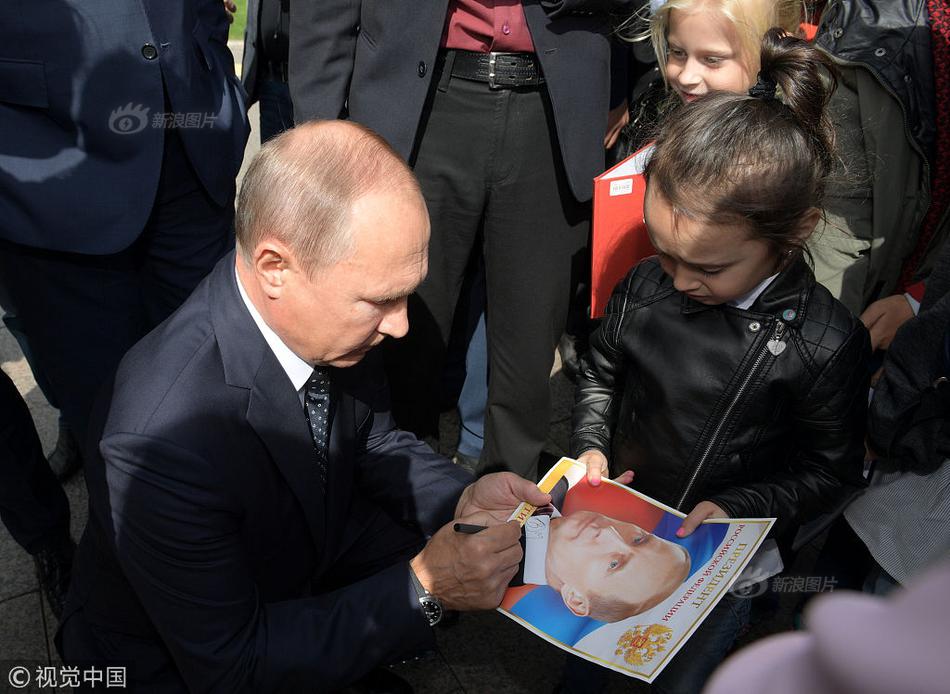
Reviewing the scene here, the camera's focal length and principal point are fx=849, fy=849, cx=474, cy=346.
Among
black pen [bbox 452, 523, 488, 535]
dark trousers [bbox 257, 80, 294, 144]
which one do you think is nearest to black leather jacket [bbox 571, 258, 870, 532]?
black pen [bbox 452, 523, 488, 535]

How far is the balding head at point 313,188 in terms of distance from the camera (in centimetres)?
155

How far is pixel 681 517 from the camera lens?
68.9 inches

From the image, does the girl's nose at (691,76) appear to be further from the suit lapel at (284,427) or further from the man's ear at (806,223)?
the suit lapel at (284,427)

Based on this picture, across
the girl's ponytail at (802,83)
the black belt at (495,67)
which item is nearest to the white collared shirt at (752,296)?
the girl's ponytail at (802,83)

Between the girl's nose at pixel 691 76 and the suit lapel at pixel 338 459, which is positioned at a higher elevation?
the girl's nose at pixel 691 76

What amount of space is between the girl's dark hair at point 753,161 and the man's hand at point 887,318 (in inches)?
25.7

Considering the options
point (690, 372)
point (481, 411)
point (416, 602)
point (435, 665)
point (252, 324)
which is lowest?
point (435, 665)

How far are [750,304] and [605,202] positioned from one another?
2.16ft

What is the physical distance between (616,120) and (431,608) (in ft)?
6.07

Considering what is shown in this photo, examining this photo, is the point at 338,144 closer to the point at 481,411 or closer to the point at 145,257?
the point at 145,257

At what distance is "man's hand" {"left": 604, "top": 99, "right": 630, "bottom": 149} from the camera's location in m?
2.90

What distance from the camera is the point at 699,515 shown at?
5.67 ft

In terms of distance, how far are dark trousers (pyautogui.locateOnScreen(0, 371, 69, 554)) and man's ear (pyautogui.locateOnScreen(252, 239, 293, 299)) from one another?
1.18m

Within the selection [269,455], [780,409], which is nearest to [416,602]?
[269,455]
